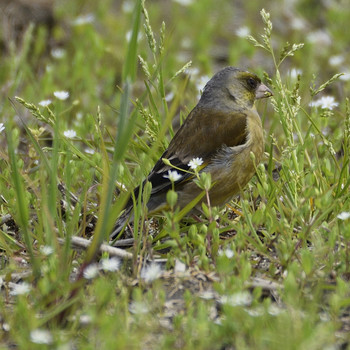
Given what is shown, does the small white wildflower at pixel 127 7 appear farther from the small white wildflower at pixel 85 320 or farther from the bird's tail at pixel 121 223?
the small white wildflower at pixel 85 320

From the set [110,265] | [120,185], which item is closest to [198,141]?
[120,185]

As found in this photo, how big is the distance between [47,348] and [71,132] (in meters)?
2.21

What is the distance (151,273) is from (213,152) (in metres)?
1.34

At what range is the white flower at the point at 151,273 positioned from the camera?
309 centimetres

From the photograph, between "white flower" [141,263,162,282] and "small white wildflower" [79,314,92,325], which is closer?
"small white wildflower" [79,314,92,325]

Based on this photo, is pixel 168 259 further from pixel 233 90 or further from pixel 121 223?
pixel 233 90

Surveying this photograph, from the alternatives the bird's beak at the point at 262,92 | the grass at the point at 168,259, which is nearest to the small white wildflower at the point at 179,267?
the grass at the point at 168,259

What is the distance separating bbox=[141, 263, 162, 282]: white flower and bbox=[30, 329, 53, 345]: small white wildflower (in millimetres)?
560

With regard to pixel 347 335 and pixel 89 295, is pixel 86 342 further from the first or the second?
pixel 347 335

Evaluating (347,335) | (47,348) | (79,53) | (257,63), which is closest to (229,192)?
(347,335)

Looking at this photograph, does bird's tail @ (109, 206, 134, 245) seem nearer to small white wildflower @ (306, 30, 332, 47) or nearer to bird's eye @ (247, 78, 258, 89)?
bird's eye @ (247, 78, 258, 89)

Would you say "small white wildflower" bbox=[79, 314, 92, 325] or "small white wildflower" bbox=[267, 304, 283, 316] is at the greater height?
"small white wildflower" bbox=[267, 304, 283, 316]

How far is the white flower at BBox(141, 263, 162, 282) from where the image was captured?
10.1 ft

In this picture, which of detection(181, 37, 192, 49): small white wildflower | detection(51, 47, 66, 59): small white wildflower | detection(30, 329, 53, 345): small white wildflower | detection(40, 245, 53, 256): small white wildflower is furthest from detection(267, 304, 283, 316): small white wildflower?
detection(181, 37, 192, 49): small white wildflower
